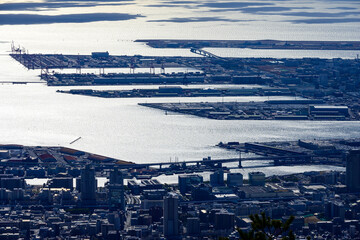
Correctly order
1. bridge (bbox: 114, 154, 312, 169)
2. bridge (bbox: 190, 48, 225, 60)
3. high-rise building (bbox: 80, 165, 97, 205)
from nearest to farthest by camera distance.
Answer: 1. high-rise building (bbox: 80, 165, 97, 205)
2. bridge (bbox: 114, 154, 312, 169)
3. bridge (bbox: 190, 48, 225, 60)

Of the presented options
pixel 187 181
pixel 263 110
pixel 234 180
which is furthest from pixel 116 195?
pixel 263 110

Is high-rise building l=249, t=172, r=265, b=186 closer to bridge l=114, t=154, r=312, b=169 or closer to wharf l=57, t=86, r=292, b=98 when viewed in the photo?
bridge l=114, t=154, r=312, b=169

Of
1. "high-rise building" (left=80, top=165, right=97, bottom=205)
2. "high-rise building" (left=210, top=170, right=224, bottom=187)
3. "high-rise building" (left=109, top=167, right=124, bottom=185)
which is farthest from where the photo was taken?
"high-rise building" (left=210, top=170, right=224, bottom=187)

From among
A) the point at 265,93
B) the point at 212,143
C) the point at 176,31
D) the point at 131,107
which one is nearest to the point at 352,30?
the point at 176,31

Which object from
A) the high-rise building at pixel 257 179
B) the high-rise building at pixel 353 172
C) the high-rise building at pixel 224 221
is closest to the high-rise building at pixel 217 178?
the high-rise building at pixel 257 179

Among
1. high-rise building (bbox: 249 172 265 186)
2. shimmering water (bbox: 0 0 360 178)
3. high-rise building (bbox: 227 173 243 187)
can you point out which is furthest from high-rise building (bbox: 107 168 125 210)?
shimmering water (bbox: 0 0 360 178)

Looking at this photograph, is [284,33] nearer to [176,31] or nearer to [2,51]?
[176,31]

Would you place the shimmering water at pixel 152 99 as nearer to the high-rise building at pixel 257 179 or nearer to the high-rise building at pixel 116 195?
the high-rise building at pixel 257 179
